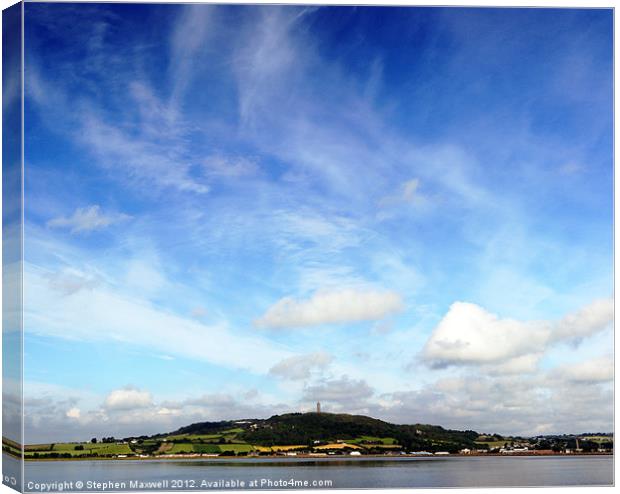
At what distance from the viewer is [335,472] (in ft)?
50.8

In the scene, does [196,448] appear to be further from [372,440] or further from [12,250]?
[12,250]

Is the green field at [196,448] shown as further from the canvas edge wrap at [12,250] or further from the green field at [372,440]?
the canvas edge wrap at [12,250]

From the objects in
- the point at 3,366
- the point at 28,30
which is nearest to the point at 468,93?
the point at 28,30

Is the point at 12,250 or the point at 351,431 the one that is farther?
the point at 351,431

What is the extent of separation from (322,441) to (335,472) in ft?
3.64

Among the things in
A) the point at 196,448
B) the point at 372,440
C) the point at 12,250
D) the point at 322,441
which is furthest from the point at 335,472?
the point at 12,250

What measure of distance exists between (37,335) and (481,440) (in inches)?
303

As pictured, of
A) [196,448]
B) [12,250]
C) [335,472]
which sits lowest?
[335,472]

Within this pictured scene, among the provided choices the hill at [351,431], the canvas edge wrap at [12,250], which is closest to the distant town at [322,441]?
the hill at [351,431]

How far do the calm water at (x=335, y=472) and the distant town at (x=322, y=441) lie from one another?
9.1 inches

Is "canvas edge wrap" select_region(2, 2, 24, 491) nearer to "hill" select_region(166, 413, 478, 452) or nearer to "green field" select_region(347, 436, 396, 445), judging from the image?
"hill" select_region(166, 413, 478, 452)

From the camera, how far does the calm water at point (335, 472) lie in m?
15.0

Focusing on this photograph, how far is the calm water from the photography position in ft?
49.3

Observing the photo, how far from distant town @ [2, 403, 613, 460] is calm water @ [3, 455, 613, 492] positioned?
0.76 ft
